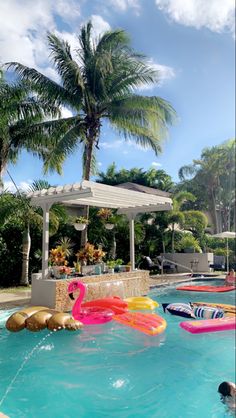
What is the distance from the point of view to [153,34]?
5.93m

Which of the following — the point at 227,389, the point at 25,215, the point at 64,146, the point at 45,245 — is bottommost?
the point at 227,389

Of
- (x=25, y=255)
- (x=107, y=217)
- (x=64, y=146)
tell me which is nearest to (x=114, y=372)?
(x=25, y=255)

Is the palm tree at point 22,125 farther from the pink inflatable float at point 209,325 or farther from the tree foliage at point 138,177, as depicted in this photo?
the tree foliage at point 138,177

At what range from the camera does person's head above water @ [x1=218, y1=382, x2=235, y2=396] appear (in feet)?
15.2

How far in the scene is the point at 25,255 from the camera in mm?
12281

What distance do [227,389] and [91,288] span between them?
5.33 meters

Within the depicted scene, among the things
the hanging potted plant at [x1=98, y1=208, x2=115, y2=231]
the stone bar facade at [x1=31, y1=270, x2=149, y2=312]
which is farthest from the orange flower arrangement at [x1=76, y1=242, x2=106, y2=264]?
the hanging potted plant at [x1=98, y1=208, x2=115, y2=231]

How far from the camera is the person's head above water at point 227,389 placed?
15.2ft

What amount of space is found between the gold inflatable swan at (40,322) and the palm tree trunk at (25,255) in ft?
16.1

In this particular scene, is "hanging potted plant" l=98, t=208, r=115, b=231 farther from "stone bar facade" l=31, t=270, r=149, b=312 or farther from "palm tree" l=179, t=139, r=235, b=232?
"palm tree" l=179, t=139, r=235, b=232

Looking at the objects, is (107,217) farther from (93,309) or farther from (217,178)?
(217,178)

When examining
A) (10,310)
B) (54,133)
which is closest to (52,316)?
(10,310)

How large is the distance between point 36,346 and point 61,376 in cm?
142

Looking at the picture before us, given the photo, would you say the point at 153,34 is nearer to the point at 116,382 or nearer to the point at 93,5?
the point at 93,5
